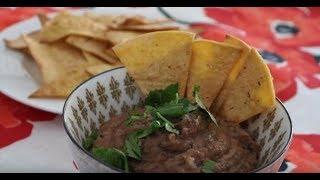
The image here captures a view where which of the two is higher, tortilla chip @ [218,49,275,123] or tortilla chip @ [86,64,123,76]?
tortilla chip @ [218,49,275,123]

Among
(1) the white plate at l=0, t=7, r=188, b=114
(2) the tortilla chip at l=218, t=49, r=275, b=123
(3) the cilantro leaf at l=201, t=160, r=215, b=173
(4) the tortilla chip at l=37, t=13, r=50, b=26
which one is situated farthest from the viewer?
(4) the tortilla chip at l=37, t=13, r=50, b=26

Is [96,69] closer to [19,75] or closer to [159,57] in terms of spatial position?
[19,75]

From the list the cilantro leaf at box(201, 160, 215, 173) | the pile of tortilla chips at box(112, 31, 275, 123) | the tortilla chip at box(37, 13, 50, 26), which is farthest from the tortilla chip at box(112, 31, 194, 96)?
the tortilla chip at box(37, 13, 50, 26)

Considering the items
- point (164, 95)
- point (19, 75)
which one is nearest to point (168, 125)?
point (164, 95)

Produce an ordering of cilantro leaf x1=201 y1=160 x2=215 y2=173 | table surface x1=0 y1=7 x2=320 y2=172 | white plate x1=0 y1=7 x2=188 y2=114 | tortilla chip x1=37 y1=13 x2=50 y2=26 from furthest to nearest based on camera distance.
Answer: tortilla chip x1=37 y1=13 x2=50 y2=26, white plate x1=0 y1=7 x2=188 y2=114, table surface x1=0 y1=7 x2=320 y2=172, cilantro leaf x1=201 y1=160 x2=215 y2=173

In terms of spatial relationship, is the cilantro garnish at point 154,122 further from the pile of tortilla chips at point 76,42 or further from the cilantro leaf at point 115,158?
the pile of tortilla chips at point 76,42

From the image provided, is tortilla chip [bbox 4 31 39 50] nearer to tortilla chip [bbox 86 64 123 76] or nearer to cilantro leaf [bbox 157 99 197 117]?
tortilla chip [bbox 86 64 123 76]
